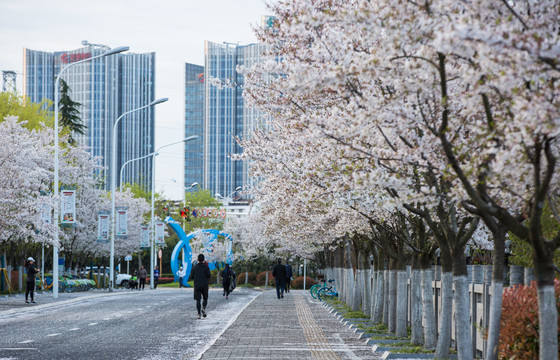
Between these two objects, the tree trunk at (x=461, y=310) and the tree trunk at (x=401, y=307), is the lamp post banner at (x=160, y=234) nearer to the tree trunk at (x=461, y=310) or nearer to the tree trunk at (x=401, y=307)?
the tree trunk at (x=401, y=307)

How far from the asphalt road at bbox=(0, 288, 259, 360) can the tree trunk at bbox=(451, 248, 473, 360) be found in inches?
191

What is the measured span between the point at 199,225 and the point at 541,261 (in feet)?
316

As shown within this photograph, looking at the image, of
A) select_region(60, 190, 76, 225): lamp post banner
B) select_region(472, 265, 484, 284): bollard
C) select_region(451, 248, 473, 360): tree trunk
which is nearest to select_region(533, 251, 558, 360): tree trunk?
select_region(451, 248, 473, 360): tree trunk

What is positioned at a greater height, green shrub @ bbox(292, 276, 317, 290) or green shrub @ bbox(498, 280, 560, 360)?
green shrub @ bbox(498, 280, 560, 360)

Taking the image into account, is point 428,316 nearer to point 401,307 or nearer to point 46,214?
point 401,307

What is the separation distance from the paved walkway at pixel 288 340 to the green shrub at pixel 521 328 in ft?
16.5

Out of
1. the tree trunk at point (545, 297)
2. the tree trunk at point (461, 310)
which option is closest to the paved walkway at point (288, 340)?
the tree trunk at point (461, 310)

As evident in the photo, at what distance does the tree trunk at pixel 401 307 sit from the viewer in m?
17.4


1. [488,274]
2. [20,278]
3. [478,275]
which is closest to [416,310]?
[478,275]

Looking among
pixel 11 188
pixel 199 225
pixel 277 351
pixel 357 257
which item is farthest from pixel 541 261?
pixel 199 225

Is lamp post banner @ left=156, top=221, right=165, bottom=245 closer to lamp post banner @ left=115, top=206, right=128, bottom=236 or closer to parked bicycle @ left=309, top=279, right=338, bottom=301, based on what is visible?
lamp post banner @ left=115, top=206, right=128, bottom=236

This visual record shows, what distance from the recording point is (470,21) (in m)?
6.48

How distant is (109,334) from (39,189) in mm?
26222

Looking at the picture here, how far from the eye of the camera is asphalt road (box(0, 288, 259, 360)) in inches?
575
